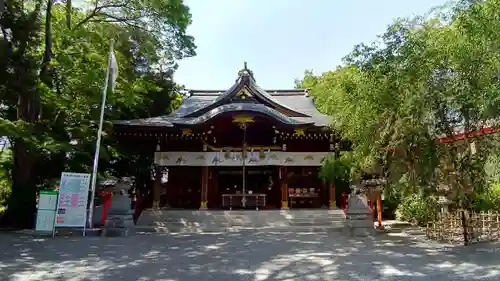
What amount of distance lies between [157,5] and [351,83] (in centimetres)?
737

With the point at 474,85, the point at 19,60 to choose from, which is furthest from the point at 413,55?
the point at 19,60

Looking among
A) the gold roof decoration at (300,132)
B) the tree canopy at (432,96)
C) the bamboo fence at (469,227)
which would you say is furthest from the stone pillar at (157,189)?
the bamboo fence at (469,227)

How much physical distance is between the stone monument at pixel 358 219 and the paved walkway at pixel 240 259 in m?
0.51

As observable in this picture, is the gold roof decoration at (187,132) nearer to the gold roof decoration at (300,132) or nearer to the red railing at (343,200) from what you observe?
the gold roof decoration at (300,132)

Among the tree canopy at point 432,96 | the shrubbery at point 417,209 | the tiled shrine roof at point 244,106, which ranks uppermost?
the tiled shrine roof at point 244,106

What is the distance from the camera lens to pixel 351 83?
998 cm

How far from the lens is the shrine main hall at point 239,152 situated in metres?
15.0

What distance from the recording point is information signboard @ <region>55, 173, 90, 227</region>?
390 inches

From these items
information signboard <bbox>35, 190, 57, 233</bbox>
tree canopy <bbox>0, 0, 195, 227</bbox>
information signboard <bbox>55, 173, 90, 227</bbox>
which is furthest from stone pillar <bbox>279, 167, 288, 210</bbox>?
information signboard <bbox>35, 190, 57, 233</bbox>

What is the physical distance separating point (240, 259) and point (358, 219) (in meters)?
4.62

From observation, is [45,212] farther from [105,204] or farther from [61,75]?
[61,75]

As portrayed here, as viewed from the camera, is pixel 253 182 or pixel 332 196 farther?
pixel 253 182

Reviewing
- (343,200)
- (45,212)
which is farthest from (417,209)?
(45,212)

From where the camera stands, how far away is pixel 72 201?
393 inches
